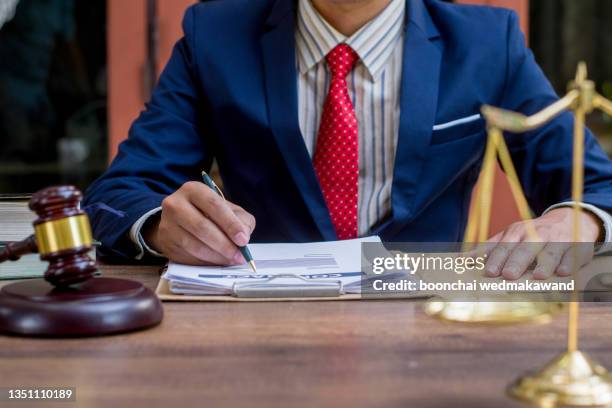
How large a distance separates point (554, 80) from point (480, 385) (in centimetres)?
278

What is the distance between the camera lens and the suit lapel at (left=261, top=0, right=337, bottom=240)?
5.33 feet

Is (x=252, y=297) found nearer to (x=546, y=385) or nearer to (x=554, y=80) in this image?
(x=546, y=385)

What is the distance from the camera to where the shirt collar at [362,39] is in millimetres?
1676

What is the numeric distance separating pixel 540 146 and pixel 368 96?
0.33 meters

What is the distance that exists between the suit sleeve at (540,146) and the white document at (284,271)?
488mm

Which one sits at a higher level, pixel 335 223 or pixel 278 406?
pixel 278 406

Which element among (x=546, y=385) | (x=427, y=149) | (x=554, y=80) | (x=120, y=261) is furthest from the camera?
(x=554, y=80)

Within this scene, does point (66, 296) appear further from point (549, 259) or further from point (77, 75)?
point (77, 75)

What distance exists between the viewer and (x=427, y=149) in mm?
1635

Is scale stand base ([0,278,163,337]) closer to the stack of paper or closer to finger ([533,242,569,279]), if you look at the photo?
the stack of paper

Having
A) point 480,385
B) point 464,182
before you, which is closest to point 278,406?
point 480,385

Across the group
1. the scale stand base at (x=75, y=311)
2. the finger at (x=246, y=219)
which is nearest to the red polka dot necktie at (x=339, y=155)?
the finger at (x=246, y=219)

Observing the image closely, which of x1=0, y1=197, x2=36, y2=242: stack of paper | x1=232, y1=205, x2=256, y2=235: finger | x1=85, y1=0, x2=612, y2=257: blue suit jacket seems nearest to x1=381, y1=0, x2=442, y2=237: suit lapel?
x1=85, y1=0, x2=612, y2=257: blue suit jacket

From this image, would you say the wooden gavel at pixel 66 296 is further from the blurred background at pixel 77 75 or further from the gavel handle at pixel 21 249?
the blurred background at pixel 77 75
